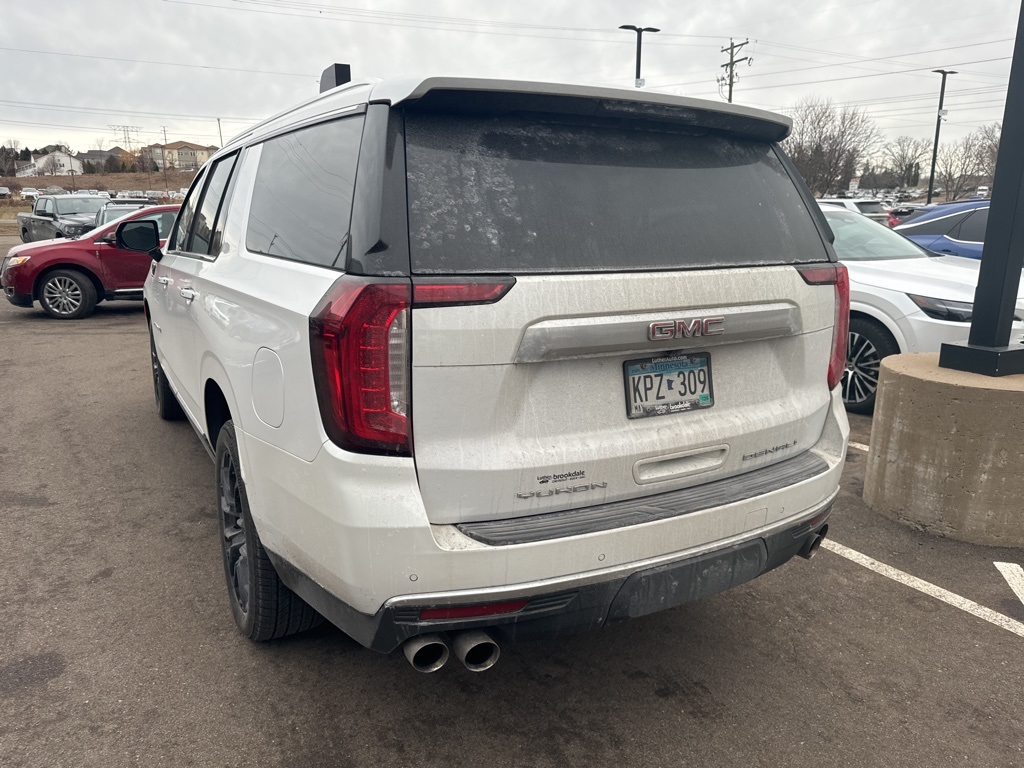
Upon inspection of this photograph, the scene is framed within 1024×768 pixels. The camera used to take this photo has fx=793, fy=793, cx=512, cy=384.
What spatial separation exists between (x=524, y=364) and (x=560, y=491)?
37cm

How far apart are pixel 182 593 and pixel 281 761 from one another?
1.30m

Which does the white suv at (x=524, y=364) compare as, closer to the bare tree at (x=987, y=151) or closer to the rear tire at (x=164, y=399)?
the rear tire at (x=164, y=399)

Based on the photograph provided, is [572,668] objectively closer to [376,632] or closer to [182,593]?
[376,632]

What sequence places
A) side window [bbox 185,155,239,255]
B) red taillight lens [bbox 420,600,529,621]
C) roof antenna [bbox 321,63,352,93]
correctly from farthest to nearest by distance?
side window [bbox 185,155,239,255] < roof antenna [bbox 321,63,352,93] < red taillight lens [bbox 420,600,529,621]

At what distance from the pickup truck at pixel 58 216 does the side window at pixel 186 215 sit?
15.5m

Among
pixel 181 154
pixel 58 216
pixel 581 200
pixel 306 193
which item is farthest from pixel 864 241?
pixel 181 154

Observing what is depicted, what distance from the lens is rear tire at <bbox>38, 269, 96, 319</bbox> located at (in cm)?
1187

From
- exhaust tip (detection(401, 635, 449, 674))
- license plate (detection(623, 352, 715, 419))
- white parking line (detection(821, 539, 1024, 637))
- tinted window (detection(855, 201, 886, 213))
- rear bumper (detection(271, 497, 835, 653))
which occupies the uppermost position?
license plate (detection(623, 352, 715, 419))

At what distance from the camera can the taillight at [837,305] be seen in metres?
2.69

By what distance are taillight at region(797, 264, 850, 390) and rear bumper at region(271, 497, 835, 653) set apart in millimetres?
697

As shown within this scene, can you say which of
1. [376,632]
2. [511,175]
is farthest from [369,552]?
[511,175]

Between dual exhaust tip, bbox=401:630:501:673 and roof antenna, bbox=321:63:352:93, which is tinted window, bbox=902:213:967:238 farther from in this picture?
dual exhaust tip, bbox=401:630:501:673

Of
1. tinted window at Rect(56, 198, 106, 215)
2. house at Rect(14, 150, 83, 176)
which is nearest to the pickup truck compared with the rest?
tinted window at Rect(56, 198, 106, 215)

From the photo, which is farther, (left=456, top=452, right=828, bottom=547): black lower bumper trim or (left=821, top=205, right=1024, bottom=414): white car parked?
(left=821, top=205, right=1024, bottom=414): white car parked
